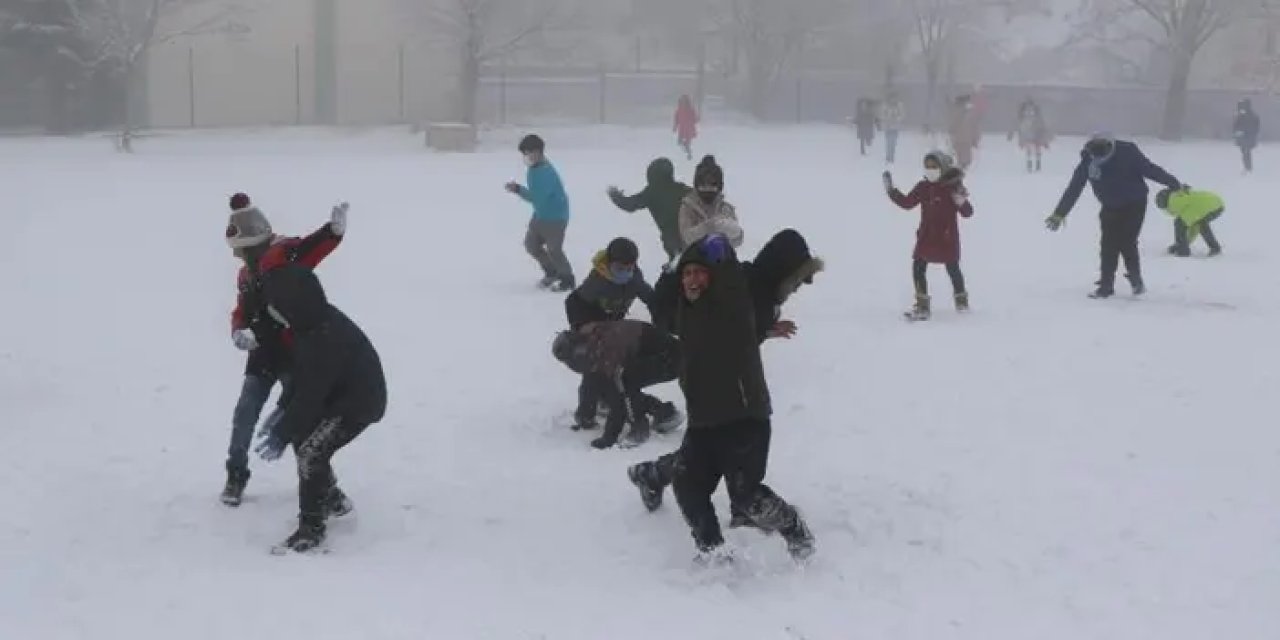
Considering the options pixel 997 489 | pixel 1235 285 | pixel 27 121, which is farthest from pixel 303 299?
pixel 27 121

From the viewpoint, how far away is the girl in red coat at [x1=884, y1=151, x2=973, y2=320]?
12.2 meters

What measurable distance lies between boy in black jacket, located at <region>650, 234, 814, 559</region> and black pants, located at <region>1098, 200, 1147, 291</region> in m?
8.12

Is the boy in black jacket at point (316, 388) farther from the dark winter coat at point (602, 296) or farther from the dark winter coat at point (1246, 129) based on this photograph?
the dark winter coat at point (1246, 129)

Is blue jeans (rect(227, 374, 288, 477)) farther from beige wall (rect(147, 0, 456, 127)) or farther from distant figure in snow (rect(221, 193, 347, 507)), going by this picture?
beige wall (rect(147, 0, 456, 127))

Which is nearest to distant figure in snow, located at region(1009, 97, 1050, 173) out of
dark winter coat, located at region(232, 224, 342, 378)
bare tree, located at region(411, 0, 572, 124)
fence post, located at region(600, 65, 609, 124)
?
bare tree, located at region(411, 0, 572, 124)

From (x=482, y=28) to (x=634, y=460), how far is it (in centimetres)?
3570

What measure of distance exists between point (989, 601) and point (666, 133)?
127ft

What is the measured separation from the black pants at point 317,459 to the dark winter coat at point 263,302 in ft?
2.39

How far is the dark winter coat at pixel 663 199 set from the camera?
39.2 feet

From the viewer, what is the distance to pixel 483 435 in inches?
345

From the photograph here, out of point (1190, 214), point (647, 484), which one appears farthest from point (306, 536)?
point (1190, 214)

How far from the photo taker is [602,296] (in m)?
8.17

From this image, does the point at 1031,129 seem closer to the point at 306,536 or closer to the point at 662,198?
the point at 662,198

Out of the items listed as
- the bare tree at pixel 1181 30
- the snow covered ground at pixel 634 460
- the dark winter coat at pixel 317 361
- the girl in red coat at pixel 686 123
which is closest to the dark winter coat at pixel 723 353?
the snow covered ground at pixel 634 460
